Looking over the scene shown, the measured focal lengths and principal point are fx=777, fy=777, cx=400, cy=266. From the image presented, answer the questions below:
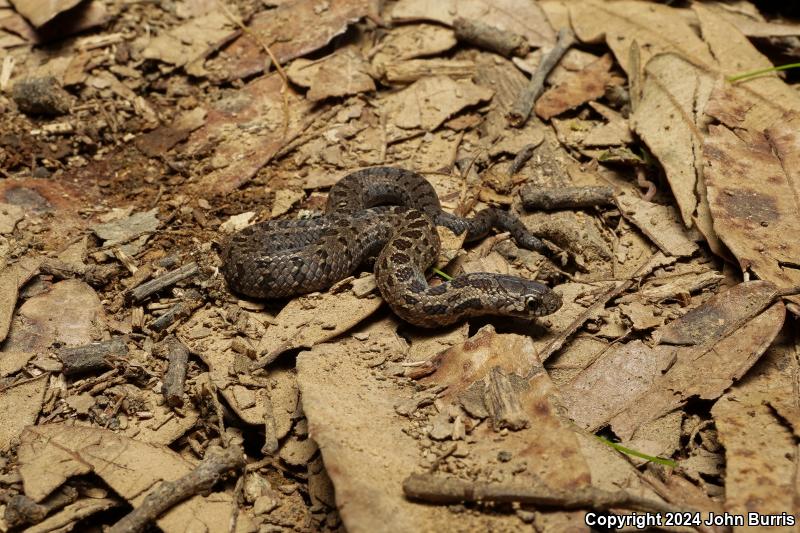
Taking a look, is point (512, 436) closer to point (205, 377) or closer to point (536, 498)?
point (536, 498)

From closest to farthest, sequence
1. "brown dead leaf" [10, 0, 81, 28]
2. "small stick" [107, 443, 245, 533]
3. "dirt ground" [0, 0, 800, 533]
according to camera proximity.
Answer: "small stick" [107, 443, 245, 533] → "dirt ground" [0, 0, 800, 533] → "brown dead leaf" [10, 0, 81, 28]

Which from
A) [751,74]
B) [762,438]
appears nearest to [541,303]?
[762,438]

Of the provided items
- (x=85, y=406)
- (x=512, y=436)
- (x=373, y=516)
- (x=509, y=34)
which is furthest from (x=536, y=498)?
(x=509, y=34)

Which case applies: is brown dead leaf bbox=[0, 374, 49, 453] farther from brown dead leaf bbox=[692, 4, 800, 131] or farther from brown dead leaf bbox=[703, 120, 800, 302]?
brown dead leaf bbox=[692, 4, 800, 131]

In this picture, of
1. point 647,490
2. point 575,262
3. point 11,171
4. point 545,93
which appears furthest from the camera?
point 545,93

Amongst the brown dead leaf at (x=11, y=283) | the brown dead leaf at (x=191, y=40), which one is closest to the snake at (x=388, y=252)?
the brown dead leaf at (x=11, y=283)

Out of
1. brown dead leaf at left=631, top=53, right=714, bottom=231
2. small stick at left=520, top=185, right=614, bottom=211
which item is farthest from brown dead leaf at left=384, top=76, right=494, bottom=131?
brown dead leaf at left=631, top=53, right=714, bottom=231

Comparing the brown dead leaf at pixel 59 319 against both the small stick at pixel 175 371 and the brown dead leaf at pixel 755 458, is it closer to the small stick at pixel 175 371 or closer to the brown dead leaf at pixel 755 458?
the small stick at pixel 175 371
